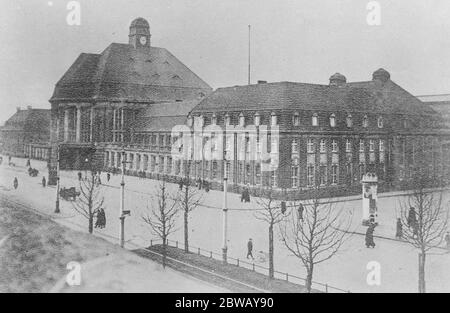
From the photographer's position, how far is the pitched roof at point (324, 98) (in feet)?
121

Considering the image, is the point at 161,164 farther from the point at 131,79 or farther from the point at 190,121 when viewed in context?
the point at 131,79

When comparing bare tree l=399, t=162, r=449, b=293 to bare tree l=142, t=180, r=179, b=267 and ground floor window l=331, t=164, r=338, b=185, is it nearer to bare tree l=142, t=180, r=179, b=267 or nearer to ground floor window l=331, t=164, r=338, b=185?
ground floor window l=331, t=164, r=338, b=185

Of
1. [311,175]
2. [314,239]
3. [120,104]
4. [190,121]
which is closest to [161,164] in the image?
[190,121]

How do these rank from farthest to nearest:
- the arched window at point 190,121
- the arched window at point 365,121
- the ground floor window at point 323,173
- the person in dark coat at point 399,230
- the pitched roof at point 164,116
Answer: the pitched roof at point 164,116 < the arched window at point 190,121 < the arched window at point 365,121 < the ground floor window at point 323,173 < the person in dark coat at point 399,230

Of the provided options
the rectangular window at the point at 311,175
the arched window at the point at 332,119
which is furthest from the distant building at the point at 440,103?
the rectangular window at the point at 311,175

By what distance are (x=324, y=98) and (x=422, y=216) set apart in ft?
63.1

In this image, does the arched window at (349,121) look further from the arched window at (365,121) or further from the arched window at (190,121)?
the arched window at (190,121)

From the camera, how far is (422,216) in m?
19.7

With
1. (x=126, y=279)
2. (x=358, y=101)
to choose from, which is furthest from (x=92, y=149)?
(x=126, y=279)

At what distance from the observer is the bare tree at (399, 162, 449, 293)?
1836 cm

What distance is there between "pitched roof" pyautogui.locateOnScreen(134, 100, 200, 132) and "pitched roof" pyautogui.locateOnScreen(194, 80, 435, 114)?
9.13m

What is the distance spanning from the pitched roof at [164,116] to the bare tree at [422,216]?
23.4 metres
